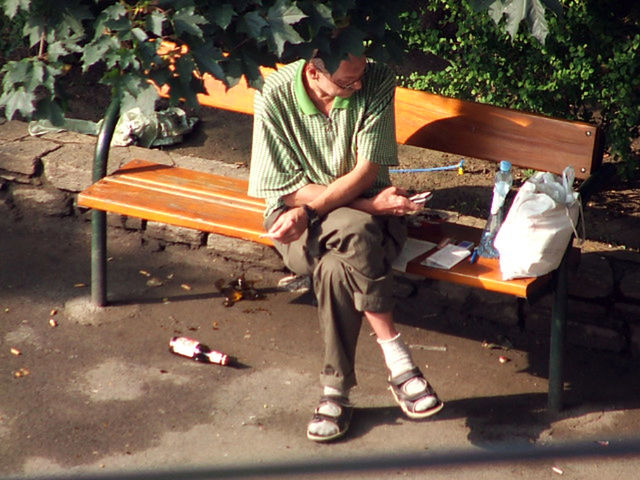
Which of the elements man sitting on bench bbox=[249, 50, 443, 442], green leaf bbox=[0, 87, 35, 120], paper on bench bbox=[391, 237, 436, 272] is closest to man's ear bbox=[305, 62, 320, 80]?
man sitting on bench bbox=[249, 50, 443, 442]

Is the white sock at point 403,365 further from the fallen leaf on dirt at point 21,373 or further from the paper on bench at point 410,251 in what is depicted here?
the fallen leaf on dirt at point 21,373

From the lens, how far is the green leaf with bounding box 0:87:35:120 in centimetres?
290

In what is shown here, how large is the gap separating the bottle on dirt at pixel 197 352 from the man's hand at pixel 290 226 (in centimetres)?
63

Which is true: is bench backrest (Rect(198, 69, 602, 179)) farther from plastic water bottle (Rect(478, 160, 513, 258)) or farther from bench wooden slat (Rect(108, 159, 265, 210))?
bench wooden slat (Rect(108, 159, 265, 210))

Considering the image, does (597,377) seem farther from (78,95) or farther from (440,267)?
(78,95)

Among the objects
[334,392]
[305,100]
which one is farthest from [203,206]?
[334,392]

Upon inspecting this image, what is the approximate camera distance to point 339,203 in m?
3.64

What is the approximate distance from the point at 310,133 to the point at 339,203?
302 millimetres

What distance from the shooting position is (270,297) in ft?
14.7

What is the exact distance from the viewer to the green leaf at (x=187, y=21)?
271cm

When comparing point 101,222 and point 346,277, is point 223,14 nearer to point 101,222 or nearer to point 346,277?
point 346,277

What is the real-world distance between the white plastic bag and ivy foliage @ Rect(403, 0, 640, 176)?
1.13 meters

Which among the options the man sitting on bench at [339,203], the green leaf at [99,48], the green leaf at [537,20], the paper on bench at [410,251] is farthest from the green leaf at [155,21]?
the paper on bench at [410,251]

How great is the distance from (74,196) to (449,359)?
2.29 metres
